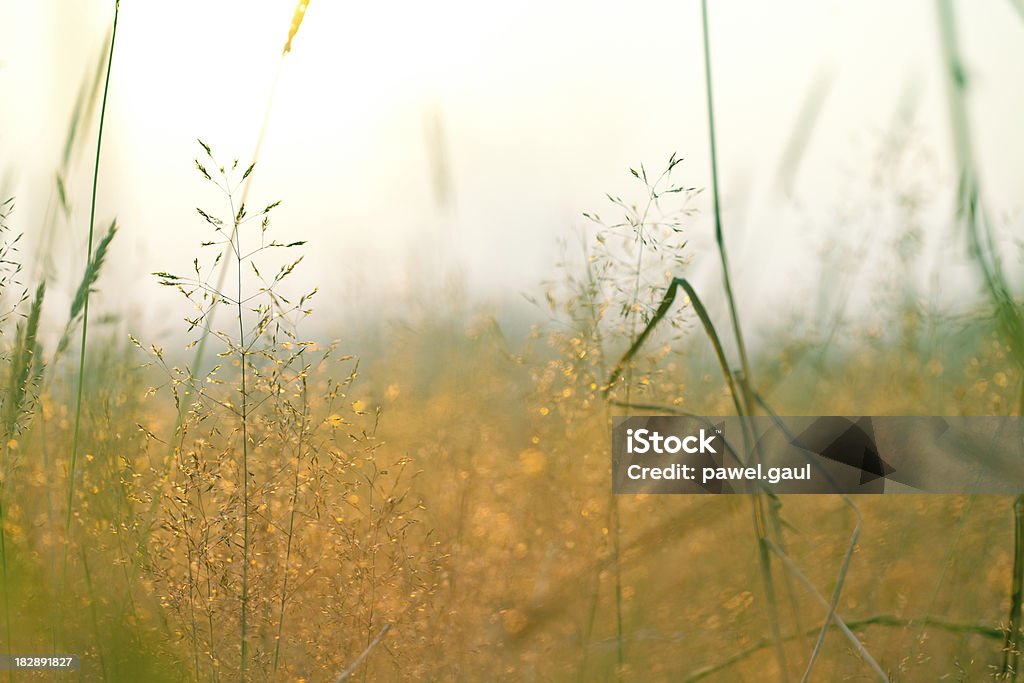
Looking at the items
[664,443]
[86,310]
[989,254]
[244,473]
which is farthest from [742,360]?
[86,310]

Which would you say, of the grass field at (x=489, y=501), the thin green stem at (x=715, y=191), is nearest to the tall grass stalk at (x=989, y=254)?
the grass field at (x=489, y=501)

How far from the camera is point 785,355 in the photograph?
124 cm

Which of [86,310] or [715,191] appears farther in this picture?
[86,310]

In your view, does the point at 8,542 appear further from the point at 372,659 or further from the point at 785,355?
the point at 785,355

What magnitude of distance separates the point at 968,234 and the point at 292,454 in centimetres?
103

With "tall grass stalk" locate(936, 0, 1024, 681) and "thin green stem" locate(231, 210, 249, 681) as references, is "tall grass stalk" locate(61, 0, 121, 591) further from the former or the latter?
"tall grass stalk" locate(936, 0, 1024, 681)

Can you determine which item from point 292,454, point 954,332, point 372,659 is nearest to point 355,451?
point 292,454

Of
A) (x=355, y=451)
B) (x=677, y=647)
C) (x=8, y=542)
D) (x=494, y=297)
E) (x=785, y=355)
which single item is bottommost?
(x=677, y=647)
